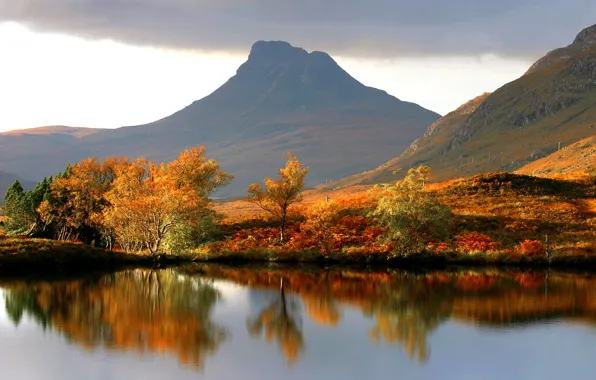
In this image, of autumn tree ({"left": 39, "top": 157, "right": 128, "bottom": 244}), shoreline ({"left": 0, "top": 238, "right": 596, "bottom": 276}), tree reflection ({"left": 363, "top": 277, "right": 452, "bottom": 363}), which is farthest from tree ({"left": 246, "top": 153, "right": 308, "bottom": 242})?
tree reflection ({"left": 363, "top": 277, "right": 452, "bottom": 363})

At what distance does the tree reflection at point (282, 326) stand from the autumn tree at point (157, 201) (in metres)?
25.5

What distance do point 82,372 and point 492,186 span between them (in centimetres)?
8326

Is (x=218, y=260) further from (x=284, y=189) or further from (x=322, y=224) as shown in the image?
(x=284, y=189)

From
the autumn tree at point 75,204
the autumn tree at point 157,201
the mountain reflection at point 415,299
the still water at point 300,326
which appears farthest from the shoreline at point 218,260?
the autumn tree at point 75,204

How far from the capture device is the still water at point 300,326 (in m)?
37.0

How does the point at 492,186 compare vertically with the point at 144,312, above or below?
above

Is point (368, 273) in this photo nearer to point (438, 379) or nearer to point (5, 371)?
point (438, 379)

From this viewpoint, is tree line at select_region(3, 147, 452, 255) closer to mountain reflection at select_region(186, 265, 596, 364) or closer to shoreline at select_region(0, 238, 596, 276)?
shoreline at select_region(0, 238, 596, 276)

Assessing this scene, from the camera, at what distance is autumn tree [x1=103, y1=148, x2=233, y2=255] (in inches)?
3155

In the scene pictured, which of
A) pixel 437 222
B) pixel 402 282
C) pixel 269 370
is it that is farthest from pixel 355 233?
pixel 269 370

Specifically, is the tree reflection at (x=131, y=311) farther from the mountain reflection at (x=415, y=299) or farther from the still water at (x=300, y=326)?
the mountain reflection at (x=415, y=299)

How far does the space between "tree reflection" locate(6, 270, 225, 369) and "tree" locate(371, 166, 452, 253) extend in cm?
2426

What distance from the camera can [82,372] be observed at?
35.5m

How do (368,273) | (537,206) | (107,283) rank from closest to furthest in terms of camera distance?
(107,283), (368,273), (537,206)
